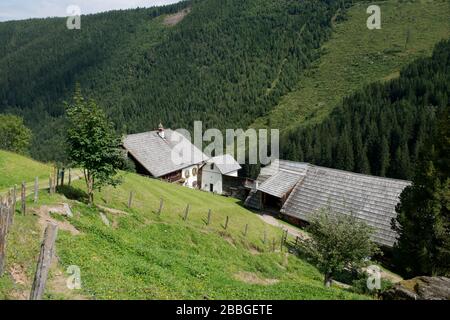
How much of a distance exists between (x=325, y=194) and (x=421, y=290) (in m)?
34.7

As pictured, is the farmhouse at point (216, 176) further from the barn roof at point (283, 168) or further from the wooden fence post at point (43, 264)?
the wooden fence post at point (43, 264)

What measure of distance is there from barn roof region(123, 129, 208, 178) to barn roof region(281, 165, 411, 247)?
63.9ft

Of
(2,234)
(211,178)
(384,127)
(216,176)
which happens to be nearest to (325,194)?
(216,176)

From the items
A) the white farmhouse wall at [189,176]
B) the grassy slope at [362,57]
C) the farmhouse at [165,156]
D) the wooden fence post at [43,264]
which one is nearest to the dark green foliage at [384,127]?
the grassy slope at [362,57]

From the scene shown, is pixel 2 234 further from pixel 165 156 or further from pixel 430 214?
pixel 165 156

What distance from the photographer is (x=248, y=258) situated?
1073 inches

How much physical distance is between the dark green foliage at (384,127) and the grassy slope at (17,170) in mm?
65467

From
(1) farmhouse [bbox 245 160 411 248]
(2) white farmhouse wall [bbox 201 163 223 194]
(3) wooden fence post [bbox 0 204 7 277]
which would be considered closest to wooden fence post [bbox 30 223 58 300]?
(3) wooden fence post [bbox 0 204 7 277]

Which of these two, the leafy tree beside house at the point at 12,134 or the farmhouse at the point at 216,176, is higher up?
the leafy tree beside house at the point at 12,134

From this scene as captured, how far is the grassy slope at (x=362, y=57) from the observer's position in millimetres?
145250

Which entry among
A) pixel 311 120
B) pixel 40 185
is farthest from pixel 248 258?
pixel 311 120

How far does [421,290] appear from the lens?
1540 centimetres

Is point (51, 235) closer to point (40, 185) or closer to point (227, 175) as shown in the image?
point (40, 185)

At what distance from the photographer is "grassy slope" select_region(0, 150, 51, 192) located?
33.0 meters
